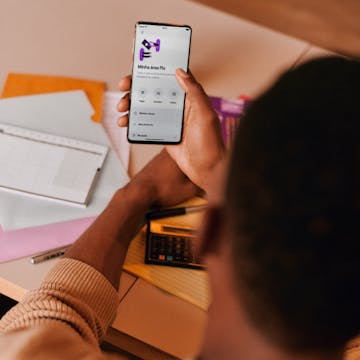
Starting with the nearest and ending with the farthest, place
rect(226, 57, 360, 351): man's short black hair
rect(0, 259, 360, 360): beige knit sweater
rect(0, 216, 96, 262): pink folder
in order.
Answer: rect(226, 57, 360, 351): man's short black hair < rect(0, 259, 360, 360): beige knit sweater < rect(0, 216, 96, 262): pink folder

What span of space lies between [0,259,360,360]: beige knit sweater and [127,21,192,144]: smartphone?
264mm

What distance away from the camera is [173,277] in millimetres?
856

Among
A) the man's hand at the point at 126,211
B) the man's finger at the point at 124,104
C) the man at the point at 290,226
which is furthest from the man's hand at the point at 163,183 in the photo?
the man at the point at 290,226

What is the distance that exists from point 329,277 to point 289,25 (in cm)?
120

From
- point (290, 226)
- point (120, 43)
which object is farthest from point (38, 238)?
point (290, 226)

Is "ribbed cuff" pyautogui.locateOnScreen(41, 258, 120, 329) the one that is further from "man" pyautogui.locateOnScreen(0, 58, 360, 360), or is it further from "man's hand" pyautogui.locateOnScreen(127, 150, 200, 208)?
"man" pyautogui.locateOnScreen(0, 58, 360, 360)

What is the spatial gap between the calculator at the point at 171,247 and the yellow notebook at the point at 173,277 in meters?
0.01

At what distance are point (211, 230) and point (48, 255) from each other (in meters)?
0.48

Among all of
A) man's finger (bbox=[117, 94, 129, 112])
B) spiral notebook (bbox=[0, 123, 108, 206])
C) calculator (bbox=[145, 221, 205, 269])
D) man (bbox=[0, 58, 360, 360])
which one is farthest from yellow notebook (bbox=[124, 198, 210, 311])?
man (bbox=[0, 58, 360, 360])

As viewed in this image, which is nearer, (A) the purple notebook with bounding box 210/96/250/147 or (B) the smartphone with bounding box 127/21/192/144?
(B) the smartphone with bounding box 127/21/192/144

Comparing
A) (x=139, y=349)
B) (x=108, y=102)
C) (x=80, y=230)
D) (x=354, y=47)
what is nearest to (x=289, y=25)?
(x=354, y=47)

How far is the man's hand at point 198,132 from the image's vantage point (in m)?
0.89

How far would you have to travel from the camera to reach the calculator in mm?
859

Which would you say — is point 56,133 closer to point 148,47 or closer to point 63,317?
point 148,47
